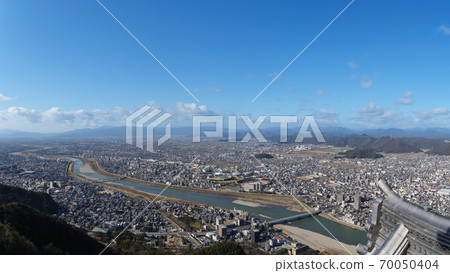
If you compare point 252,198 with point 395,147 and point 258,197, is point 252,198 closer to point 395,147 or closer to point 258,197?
point 258,197

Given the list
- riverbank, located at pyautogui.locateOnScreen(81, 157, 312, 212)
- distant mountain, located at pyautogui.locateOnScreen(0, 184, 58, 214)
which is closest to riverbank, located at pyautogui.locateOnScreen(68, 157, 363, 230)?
riverbank, located at pyautogui.locateOnScreen(81, 157, 312, 212)

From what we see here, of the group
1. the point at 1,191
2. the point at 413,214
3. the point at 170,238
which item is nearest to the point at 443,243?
the point at 413,214

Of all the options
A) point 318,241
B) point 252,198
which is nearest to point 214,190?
point 252,198

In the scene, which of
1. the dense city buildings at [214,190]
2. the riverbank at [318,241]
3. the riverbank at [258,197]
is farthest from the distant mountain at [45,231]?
the riverbank at [258,197]

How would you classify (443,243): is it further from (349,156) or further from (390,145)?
(390,145)

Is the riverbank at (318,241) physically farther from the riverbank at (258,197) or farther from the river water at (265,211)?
the riverbank at (258,197)
